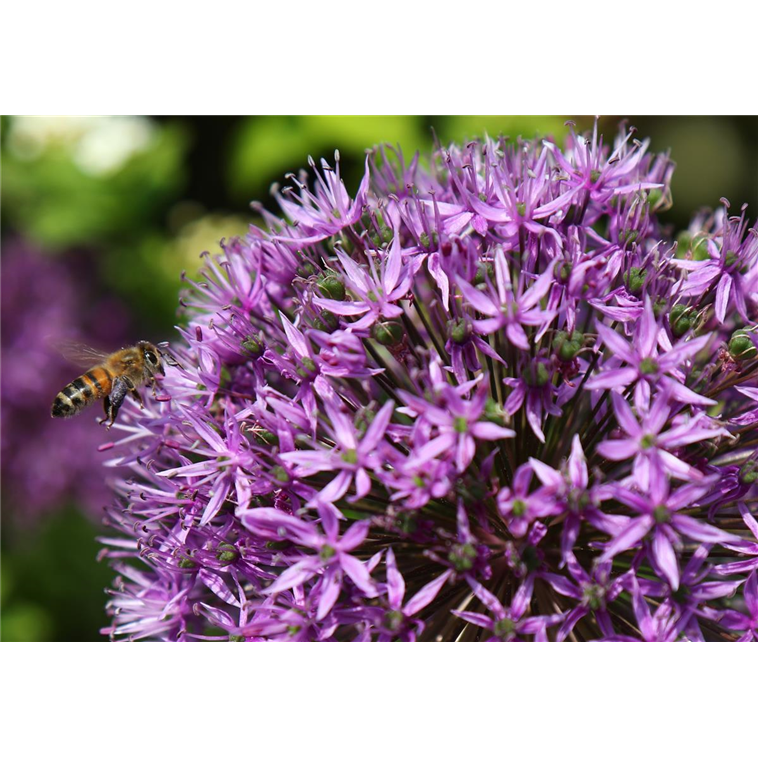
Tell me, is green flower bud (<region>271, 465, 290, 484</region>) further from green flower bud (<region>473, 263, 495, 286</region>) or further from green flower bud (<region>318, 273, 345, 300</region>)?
green flower bud (<region>473, 263, 495, 286</region>)

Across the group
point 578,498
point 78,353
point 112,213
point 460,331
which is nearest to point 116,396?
point 78,353

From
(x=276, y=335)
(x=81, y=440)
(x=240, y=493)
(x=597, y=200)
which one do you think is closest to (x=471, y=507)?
(x=240, y=493)

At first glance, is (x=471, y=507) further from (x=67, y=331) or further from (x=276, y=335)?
(x=67, y=331)

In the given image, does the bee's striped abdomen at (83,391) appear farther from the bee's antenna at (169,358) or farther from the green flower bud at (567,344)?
the green flower bud at (567,344)

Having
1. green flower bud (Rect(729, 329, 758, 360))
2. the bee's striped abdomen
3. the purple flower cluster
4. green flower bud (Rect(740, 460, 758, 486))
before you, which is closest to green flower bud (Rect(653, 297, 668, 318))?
the purple flower cluster

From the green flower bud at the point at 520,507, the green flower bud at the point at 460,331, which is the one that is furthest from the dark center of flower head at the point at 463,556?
the green flower bud at the point at 460,331
